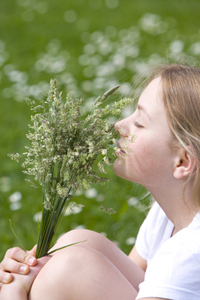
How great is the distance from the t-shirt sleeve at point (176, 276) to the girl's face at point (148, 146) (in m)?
0.32

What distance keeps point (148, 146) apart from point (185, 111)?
0.20 m

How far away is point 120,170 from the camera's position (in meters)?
1.72

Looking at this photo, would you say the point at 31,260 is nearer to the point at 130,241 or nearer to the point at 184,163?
the point at 184,163

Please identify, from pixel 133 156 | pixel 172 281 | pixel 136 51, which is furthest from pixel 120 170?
pixel 136 51

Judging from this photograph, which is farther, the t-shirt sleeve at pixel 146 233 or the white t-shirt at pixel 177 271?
the t-shirt sleeve at pixel 146 233

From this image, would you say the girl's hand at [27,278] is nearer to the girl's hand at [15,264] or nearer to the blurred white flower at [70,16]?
the girl's hand at [15,264]

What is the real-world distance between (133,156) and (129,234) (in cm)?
109

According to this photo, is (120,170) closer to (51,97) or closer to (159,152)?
(159,152)

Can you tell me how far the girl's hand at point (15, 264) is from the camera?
1667mm

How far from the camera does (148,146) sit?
1643 millimetres

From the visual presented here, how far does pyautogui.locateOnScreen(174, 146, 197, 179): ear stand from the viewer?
62.9 inches

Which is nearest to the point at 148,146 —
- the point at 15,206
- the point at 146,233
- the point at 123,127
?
the point at 123,127

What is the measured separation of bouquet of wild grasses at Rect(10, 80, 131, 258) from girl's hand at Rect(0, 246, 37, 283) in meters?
0.26

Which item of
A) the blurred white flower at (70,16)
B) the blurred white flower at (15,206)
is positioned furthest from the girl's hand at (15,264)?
the blurred white flower at (70,16)
